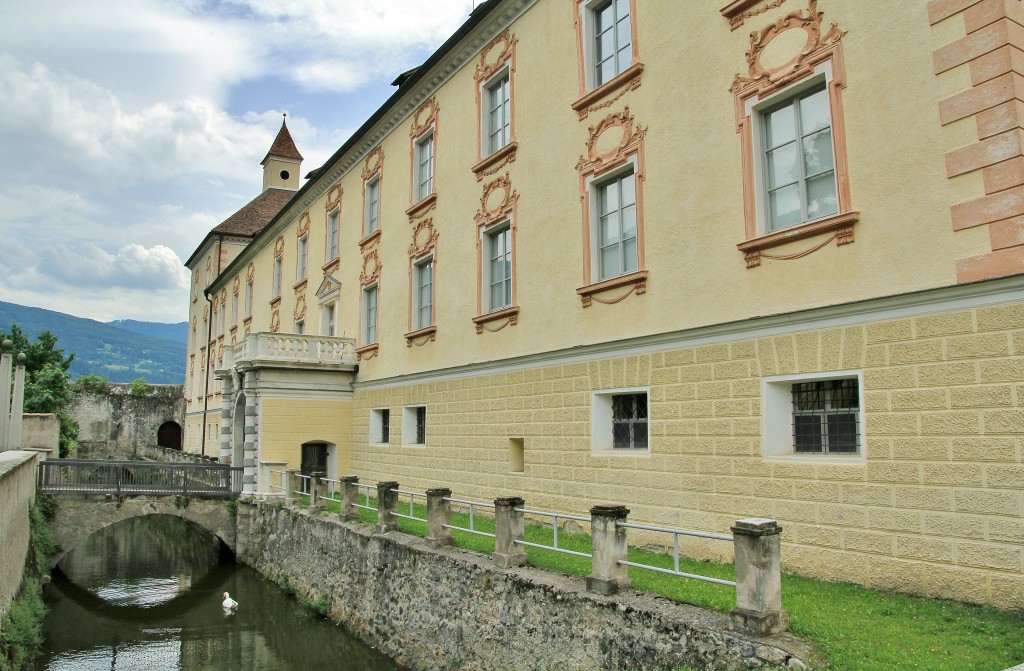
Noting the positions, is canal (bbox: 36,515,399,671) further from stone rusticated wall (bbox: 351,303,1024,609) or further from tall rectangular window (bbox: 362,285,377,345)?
tall rectangular window (bbox: 362,285,377,345)

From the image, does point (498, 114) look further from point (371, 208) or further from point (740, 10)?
point (371, 208)

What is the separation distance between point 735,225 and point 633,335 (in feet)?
7.67

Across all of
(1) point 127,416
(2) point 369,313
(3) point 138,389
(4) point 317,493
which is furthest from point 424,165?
(1) point 127,416

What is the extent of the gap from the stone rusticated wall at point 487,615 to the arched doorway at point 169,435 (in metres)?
40.8

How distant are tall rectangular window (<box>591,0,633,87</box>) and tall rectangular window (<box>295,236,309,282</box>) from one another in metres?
17.0

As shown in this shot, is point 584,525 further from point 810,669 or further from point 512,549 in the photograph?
point 810,669

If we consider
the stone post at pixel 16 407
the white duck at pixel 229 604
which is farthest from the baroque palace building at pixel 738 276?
the stone post at pixel 16 407

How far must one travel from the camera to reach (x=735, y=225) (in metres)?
9.59

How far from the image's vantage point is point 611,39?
12281 mm

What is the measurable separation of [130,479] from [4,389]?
437 centimetres

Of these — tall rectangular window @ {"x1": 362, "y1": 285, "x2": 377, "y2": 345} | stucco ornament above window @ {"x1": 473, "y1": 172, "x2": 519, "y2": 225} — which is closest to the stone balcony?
tall rectangular window @ {"x1": 362, "y1": 285, "x2": 377, "y2": 345}

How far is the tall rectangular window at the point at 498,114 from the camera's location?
15.2 m

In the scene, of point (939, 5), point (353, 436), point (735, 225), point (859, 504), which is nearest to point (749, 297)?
point (735, 225)

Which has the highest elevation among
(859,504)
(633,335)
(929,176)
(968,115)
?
(968,115)
